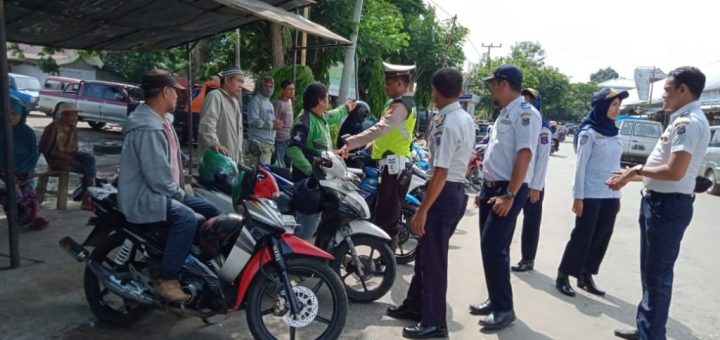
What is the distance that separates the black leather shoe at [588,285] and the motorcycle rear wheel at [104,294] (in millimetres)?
3785

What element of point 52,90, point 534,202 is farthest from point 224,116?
point 52,90

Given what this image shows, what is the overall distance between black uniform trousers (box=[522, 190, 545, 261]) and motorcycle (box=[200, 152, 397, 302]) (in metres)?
1.82

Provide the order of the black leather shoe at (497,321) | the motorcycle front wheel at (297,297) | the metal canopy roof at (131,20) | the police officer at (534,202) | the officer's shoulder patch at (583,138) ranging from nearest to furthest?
the motorcycle front wheel at (297,297) → the black leather shoe at (497,321) → the officer's shoulder patch at (583,138) → the police officer at (534,202) → the metal canopy roof at (131,20)

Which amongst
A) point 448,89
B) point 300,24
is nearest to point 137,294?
point 448,89

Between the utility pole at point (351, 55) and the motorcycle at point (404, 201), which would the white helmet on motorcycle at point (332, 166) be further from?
the utility pole at point (351, 55)

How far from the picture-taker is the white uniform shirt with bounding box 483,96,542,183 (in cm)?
342

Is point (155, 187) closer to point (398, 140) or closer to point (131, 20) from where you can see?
point (398, 140)

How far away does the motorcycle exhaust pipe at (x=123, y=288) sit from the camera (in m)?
3.11

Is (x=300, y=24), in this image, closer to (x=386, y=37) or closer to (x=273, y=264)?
(x=273, y=264)

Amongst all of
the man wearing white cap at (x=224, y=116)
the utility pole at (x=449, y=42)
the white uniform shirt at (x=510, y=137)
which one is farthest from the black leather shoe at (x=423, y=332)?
the utility pole at (x=449, y=42)

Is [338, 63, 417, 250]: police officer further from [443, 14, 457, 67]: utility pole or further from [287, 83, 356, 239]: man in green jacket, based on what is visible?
[443, 14, 457, 67]: utility pole

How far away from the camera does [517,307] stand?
4.27 metres

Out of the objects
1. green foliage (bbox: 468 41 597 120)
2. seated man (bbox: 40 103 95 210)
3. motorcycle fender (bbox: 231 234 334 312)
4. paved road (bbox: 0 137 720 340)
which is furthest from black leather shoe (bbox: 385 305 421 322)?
green foliage (bbox: 468 41 597 120)

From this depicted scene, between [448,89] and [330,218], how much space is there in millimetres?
1416
